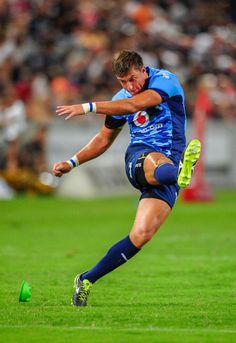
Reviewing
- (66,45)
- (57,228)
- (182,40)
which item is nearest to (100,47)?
(66,45)

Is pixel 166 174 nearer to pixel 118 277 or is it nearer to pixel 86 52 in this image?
pixel 118 277

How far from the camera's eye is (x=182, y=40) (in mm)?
27656

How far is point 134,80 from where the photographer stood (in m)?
8.99

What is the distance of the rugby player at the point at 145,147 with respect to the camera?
8867mm

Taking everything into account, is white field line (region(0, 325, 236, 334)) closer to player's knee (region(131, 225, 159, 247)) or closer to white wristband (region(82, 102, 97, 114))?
player's knee (region(131, 225, 159, 247))

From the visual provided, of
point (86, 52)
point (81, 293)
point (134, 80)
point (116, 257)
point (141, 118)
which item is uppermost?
point (86, 52)

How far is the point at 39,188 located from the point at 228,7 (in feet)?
29.4

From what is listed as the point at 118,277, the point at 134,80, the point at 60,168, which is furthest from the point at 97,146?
the point at 118,277

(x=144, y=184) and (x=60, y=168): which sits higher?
(x=60, y=168)

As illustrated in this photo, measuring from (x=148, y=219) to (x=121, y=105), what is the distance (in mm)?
953

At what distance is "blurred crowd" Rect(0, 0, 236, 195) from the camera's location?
76.5 feet

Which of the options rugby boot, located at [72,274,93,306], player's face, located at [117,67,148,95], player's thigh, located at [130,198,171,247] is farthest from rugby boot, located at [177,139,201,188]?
rugby boot, located at [72,274,93,306]

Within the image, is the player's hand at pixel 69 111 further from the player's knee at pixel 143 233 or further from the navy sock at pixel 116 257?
the navy sock at pixel 116 257

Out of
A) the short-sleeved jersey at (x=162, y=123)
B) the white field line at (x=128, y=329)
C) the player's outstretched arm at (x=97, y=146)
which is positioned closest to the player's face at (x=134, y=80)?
the short-sleeved jersey at (x=162, y=123)
